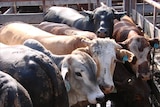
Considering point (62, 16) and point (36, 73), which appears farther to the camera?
point (62, 16)

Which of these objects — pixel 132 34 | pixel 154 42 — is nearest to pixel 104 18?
pixel 132 34

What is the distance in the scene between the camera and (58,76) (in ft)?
7.93

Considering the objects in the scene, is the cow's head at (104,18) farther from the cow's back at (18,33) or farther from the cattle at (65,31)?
the cow's back at (18,33)

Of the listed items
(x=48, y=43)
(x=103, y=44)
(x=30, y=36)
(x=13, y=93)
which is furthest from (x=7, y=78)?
(x=30, y=36)

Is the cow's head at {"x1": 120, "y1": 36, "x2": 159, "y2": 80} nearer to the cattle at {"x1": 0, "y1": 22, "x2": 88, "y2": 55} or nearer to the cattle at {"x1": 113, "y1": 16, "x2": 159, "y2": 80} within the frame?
the cattle at {"x1": 113, "y1": 16, "x2": 159, "y2": 80}

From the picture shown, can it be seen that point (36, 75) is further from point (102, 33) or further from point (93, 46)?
point (102, 33)

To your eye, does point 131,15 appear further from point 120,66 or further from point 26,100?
point 26,100

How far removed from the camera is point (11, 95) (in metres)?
1.71

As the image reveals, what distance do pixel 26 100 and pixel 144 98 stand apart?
2.99 metres

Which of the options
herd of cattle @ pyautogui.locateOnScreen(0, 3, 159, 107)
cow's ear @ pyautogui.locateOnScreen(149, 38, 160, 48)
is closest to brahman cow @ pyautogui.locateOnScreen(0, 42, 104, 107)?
herd of cattle @ pyautogui.locateOnScreen(0, 3, 159, 107)

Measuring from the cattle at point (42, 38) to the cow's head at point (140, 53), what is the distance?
0.79 metres

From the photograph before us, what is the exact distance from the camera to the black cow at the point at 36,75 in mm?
2275

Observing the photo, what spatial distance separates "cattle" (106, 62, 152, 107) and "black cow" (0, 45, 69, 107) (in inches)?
87.9

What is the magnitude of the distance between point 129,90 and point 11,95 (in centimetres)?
304
